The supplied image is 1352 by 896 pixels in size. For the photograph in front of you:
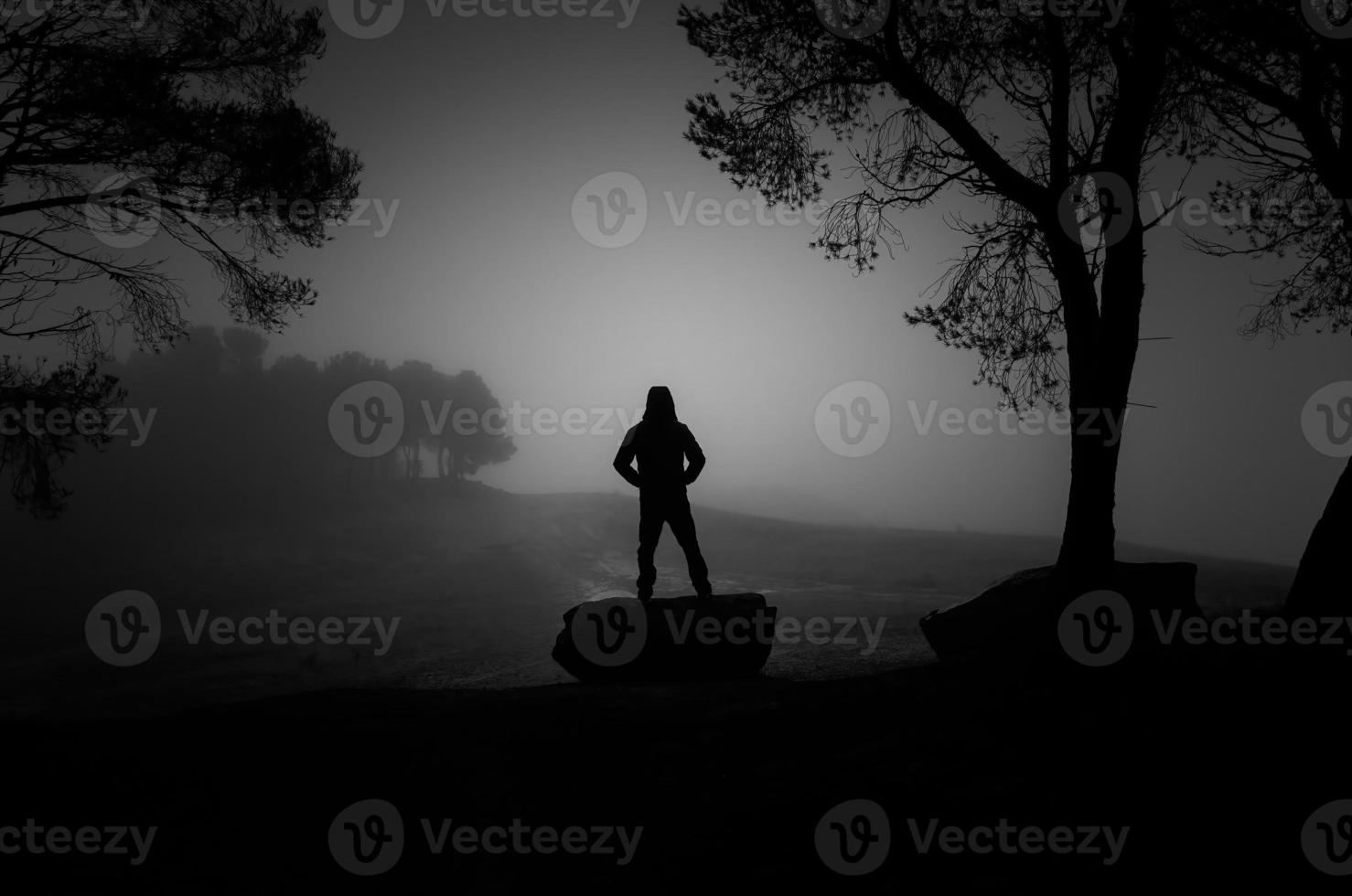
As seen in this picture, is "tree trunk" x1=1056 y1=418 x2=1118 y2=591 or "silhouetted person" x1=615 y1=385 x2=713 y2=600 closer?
"tree trunk" x1=1056 y1=418 x2=1118 y2=591

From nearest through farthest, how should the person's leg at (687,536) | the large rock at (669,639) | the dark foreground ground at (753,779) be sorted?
the dark foreground ground at (753,779) < the large rock at (669,639) < the person's leg at (687,536)

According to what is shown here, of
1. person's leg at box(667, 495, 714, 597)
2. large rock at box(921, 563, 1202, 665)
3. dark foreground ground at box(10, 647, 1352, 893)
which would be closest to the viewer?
dark foreground ground at box(10, 647, 1352, 893)

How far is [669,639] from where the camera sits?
8.74m

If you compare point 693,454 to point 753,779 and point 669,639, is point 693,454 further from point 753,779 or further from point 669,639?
point 753,779

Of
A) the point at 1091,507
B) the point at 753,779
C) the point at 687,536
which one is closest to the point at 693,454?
the point at 687,536

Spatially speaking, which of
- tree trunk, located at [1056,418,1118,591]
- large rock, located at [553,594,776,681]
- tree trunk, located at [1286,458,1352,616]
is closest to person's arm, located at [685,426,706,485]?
large rock, located at [553,594,776,681]

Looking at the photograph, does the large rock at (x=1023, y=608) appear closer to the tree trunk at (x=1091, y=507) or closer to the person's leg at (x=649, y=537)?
the tree trunk at (x=1091, y=507)

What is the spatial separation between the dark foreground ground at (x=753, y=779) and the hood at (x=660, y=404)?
194 inches

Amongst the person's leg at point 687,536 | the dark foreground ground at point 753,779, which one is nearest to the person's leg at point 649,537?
the person's leg at point 687,536

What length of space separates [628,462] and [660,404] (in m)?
1.08

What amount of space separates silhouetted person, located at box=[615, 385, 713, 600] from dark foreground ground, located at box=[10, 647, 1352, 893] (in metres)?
3.77

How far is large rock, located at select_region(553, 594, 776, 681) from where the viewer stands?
873 cm

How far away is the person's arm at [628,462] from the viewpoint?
10.0 metres

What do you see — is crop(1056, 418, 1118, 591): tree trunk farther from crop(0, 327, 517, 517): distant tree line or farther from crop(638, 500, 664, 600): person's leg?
crop(0, 327, 517, 517): distant tree line
